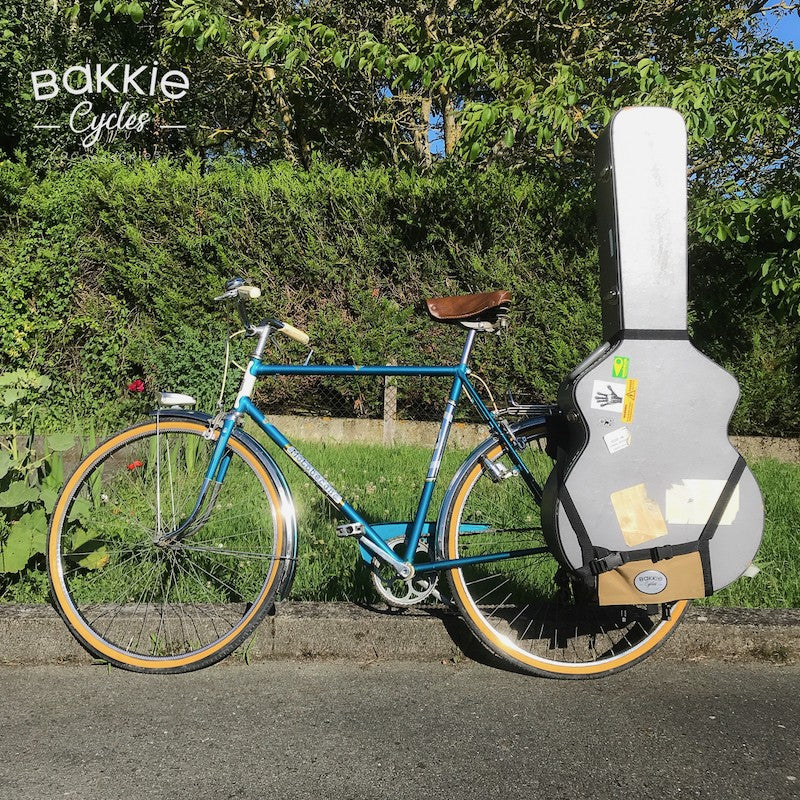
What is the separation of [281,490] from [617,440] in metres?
1.17

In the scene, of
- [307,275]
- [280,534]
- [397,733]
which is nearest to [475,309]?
[280,534]

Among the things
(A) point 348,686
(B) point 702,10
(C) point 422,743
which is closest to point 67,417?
(A) point 348,686

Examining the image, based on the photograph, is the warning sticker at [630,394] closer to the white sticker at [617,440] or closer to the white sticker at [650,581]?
the white sticker at [617,440]

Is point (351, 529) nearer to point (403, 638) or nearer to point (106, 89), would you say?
point (403, 638)

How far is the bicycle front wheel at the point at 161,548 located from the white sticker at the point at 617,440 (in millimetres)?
1141

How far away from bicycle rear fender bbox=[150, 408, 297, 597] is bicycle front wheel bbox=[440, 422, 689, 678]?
537mm

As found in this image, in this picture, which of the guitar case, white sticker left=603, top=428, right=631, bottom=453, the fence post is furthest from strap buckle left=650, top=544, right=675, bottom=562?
the fence post

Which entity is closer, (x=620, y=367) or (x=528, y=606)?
(x=620, y=367)

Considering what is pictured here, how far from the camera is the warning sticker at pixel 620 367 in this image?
8.18 ft

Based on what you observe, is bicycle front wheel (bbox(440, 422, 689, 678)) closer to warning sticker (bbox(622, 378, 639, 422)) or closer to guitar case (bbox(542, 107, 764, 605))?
guitar case (bbox(542, 107, 764, 605))

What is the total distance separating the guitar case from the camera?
248cm

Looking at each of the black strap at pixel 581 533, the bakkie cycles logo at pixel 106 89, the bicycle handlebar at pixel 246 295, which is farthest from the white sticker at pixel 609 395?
the bakkie cycles logo at pixel 106 89

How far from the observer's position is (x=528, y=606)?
9.46 ft

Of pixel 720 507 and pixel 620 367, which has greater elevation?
pixel 620 367
